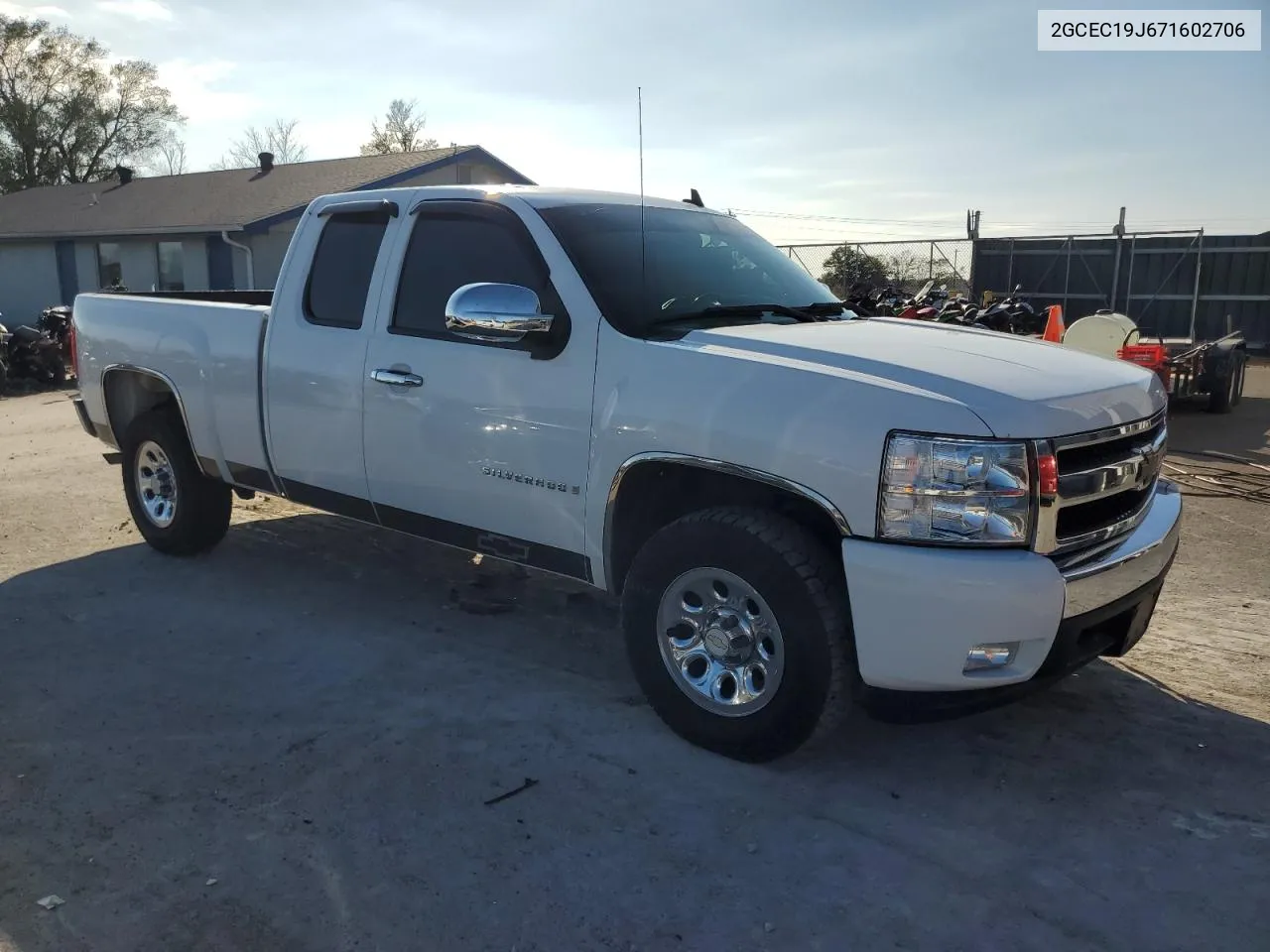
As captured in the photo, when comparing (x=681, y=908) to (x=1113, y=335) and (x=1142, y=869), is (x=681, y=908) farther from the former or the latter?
(x=1113, y=335)

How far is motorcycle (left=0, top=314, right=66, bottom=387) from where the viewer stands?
1633 cm

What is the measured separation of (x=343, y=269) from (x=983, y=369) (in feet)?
10.1

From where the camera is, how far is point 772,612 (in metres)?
3.39

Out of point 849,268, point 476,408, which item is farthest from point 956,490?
point 849,268

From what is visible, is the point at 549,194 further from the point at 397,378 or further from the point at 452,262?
the point at 397,378

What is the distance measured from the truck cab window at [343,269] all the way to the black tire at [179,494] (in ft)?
5.12

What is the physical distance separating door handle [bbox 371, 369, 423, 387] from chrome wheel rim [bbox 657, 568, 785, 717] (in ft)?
5.05

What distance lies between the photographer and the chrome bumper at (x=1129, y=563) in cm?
319

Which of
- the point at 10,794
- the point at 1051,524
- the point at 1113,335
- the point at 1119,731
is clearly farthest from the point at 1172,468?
the point at 10,794

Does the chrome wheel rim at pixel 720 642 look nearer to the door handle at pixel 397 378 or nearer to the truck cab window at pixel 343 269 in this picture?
the door handle at pixel 397 378

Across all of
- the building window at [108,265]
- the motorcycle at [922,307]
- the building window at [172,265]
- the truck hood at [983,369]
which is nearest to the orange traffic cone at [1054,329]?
the motorcycle at [922,307]

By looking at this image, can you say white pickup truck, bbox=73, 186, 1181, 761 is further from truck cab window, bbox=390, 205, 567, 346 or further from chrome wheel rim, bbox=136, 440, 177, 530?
chrome wheel rim, bbox=136, 440, 177, 530

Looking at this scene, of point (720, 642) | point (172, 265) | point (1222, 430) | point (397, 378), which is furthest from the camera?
point (172, 265)

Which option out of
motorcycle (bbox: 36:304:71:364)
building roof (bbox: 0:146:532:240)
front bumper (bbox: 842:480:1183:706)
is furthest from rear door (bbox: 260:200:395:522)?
→ building roof (bbox: 0:146:532:240)
